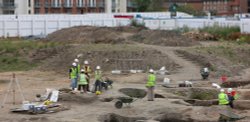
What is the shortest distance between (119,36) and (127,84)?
2267cm

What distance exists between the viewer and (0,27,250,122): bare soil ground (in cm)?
2981

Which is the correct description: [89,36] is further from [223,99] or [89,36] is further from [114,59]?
[223,99]

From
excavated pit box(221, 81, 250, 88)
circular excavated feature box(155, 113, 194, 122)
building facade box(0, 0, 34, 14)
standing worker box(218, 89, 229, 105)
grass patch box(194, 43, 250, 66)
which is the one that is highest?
building facade box(0, 0, 34, 14)

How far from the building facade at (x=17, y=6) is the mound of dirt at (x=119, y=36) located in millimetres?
38995

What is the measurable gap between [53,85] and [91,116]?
1377 cm

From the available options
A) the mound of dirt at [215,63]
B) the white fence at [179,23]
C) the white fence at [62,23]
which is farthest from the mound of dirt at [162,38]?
the white fence at [179,23]

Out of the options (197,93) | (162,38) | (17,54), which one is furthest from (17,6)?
(197,93)

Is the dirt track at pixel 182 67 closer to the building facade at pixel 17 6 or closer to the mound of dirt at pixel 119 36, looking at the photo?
the mound of dirt at pixel 119 36

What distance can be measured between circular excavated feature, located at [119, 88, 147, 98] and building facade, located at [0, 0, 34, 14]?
231 ft

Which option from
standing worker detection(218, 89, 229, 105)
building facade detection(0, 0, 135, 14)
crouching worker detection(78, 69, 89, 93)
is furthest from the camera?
building facade detection(0, 0, 135, 14)

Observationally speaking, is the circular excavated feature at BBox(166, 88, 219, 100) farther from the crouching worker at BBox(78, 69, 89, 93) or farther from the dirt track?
the dirt track

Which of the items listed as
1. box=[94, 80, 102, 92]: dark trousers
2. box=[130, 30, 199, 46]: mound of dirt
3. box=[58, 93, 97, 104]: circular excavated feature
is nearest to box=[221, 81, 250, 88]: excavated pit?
box=[94, 80, 102, 92]: dark trousers

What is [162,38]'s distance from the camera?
2432 inches

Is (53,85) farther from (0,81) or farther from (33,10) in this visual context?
(33,10)
